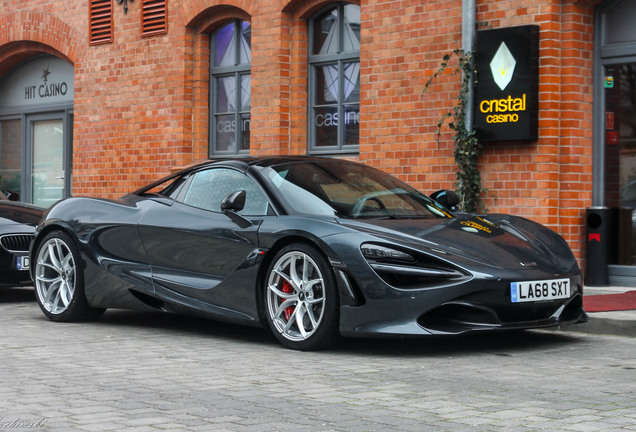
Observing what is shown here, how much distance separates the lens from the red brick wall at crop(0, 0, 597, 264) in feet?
36.2

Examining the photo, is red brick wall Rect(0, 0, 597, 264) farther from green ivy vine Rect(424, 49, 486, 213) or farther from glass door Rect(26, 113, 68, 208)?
glass door Rect(26, 113, 68, 208)

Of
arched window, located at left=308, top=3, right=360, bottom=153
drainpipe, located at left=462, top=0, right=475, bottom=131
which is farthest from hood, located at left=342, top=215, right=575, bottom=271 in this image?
arched window, located at left=308, top=3, right=360, bottom=153

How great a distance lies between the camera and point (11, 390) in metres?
5.41

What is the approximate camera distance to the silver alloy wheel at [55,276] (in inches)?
335

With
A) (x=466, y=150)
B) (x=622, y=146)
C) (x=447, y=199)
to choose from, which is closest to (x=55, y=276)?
(x=447, y=199)

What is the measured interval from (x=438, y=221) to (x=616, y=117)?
4.77 m

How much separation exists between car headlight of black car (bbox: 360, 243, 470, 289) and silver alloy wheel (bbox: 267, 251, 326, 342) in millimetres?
391

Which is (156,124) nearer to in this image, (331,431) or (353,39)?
(353,39)

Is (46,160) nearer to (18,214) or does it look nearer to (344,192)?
(18,214)

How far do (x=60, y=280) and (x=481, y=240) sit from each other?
3.60 metres

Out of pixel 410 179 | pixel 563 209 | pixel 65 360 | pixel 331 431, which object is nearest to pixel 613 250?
pixel 563 209

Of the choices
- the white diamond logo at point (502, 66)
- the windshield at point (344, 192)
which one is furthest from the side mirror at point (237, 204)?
the white diamond logo at point (502, 66)

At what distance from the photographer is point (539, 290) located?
6629 mm

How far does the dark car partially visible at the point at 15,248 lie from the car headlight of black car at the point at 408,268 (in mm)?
4255
